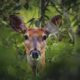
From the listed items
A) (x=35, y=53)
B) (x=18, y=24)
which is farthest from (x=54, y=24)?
(x=35, y=53)

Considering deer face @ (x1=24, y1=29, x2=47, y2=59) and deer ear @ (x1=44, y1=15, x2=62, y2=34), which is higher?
deer ear @ (x1=44, y1=15, x2=62, y2=34)

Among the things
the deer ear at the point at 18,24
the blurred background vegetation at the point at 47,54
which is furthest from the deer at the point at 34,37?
the blurred background vegetation at the point at 47,54

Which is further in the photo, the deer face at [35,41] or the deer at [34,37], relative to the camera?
the deer at [34,37]

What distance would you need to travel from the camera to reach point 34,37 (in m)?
5.01

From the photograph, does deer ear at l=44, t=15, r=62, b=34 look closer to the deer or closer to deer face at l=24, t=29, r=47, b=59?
the deer

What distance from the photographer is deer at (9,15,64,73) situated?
469 cm

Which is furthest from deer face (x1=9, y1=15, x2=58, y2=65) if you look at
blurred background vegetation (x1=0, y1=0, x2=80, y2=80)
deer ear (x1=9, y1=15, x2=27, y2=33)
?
blurred background vegetation (x1=0, y1=0, x2=80, y2=80)

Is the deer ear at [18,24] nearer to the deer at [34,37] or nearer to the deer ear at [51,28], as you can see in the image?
the deer at [34,37]

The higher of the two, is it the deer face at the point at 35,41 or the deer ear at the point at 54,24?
the deer ear at the point at 54,24

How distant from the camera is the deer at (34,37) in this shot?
4.69 metres

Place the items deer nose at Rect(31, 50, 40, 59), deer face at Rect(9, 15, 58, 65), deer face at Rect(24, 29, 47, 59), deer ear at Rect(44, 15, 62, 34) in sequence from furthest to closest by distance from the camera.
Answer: deer ear at Rect(44, 15, 62, 34), deer face at Rect(9, 15, 58, 65), deer face at Rect(24, 29, 47, 59), deer nose at Rect(31, 50, 40, 59)

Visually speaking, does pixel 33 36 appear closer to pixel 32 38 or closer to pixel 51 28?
pixel 32 38

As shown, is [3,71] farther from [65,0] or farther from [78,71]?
[65,0]

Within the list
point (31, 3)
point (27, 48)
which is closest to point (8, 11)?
point (31, 3)
